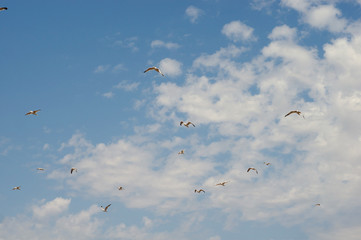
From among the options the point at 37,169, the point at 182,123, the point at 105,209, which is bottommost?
the point at 105,209

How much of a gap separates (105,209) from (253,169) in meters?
36.9

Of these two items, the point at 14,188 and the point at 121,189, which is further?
the point at 121,189

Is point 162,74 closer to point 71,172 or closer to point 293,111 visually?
point 293,111

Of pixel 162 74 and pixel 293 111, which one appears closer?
pixel 162 74

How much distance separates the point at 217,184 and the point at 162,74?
4246 cm

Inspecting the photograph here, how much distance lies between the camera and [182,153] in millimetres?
97312

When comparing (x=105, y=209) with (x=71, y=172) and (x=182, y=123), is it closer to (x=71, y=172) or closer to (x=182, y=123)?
(x=71, y=172)

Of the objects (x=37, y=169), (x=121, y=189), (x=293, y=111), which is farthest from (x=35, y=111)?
(x=293, y=111)

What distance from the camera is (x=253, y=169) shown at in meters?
93.8

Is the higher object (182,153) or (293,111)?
(182,153)

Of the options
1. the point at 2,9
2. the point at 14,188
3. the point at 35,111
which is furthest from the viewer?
the point at 14,188

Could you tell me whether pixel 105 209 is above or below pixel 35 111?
below

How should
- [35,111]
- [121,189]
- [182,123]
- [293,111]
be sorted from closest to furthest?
[293,111] → [35,111] → [182,123] → [121,189]

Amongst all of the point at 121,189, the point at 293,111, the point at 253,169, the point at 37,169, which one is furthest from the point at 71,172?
the point at 293,111
